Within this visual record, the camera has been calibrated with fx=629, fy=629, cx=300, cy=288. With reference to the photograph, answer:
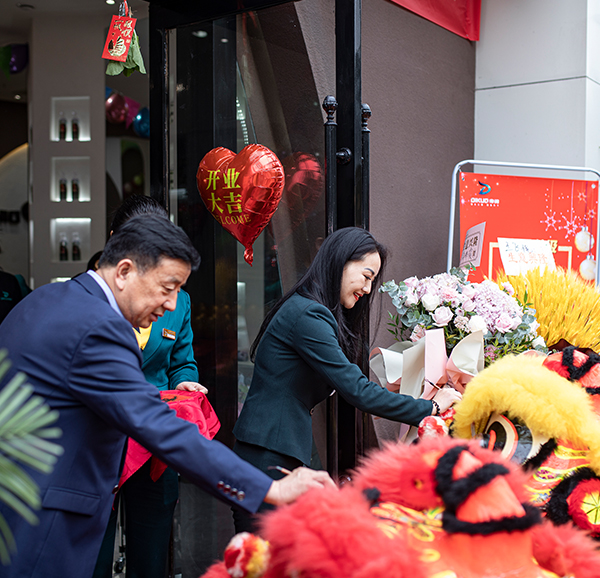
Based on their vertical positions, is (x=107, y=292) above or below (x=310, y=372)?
above

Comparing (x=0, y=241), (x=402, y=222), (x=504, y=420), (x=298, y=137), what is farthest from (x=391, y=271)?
(x=0, y=241)

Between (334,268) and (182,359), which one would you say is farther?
(182,359)

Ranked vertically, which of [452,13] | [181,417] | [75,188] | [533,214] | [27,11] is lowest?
[181,417]

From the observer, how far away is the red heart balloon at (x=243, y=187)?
2367mm

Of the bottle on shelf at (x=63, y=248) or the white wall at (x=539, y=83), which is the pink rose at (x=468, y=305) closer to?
the white wall at (x=539, y=83)

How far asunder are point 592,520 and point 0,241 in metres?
6.21

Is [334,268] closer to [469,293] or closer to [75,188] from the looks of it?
[469,293]

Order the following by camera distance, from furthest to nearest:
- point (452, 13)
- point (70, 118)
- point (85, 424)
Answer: point (70, 118), point (452, 13), point (85, 424)

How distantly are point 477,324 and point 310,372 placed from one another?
54cm

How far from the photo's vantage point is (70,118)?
211 inches

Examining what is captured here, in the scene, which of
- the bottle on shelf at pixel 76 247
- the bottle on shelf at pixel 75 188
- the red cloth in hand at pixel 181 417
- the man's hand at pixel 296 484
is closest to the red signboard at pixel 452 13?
the red cloth in hand at pixel 181 417

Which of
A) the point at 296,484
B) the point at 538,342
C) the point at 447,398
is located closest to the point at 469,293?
the point at 538,342

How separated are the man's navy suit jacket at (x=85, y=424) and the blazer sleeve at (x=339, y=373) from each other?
63cm

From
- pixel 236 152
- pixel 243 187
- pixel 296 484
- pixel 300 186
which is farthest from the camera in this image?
pixel 236 152
